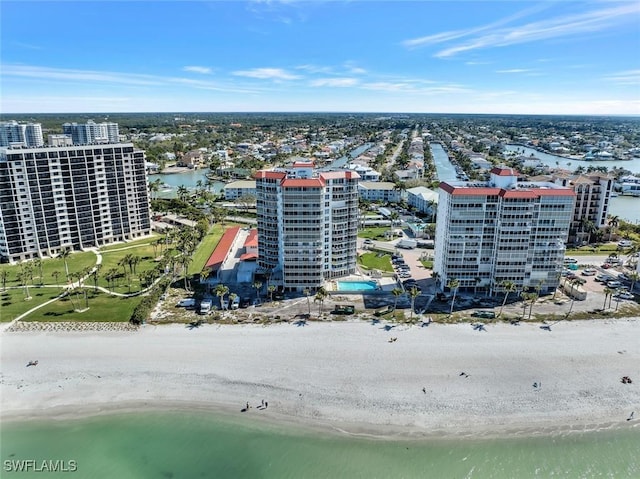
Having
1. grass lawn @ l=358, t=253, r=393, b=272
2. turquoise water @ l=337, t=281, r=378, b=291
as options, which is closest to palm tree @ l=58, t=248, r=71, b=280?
turquoise water @ l=337, t=281, r=378, b=291

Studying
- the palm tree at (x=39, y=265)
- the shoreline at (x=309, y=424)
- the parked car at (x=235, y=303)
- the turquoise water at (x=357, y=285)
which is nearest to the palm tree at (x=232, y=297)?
the parked car at (x=235, y=303)

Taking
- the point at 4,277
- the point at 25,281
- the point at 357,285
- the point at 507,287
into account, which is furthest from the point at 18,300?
the point at 507,287

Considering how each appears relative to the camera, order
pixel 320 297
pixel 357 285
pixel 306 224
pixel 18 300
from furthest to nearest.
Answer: pixel 357 285
pixel 18 300
pixel 306 224
pixel 320 297

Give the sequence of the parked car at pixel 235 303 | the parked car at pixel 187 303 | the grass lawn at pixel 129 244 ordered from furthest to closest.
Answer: the grass lawn at pixel 129 244 < the parked car at pixel 187 303 < the parked car at pixel 235 303

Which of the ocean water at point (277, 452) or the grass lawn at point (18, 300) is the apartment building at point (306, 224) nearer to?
the ocean water at point (277, 452)

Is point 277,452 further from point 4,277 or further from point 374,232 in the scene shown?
point 374,232

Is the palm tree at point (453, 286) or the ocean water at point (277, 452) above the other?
the palm tree at point (453, 286)

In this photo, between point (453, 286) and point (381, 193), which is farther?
point (381, 193)
